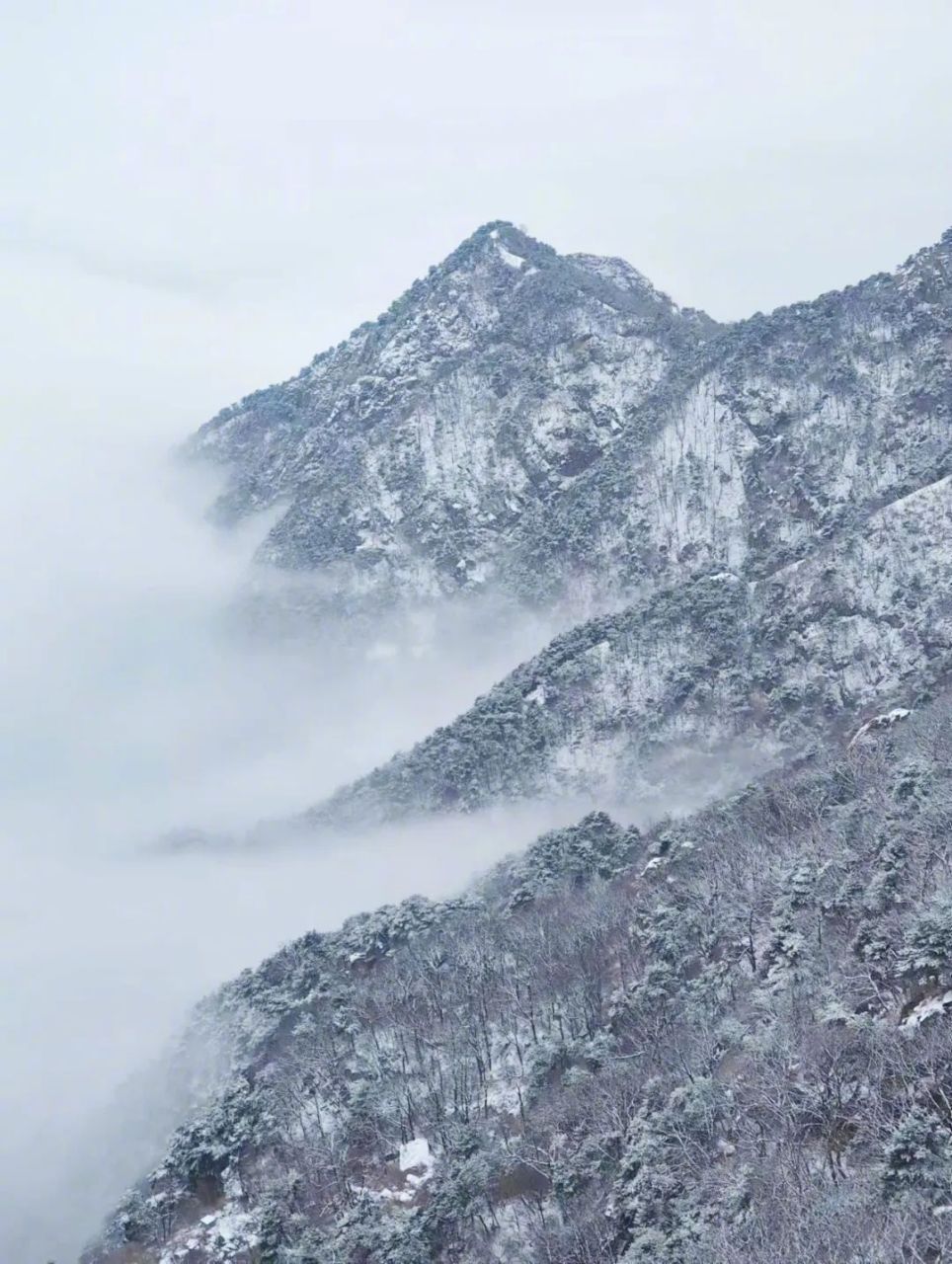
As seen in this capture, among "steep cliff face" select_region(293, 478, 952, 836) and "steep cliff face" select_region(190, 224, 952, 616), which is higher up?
"steep cliff face" select_region(190, 224, 952, 616)

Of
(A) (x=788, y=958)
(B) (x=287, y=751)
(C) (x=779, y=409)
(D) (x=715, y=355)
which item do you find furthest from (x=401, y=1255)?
(D) (x=715, y=355)

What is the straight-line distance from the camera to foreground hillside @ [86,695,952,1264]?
163 ft

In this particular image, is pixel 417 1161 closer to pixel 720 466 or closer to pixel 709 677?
pixel 709 677

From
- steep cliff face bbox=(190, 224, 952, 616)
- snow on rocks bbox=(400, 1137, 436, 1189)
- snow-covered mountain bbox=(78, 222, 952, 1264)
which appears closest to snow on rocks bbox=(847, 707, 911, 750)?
snow-covered mountain bbox=(78, 222, 952, 1264)

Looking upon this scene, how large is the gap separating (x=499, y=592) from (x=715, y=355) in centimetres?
5777

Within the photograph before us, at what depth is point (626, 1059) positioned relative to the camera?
72.6m

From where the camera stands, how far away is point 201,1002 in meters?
117

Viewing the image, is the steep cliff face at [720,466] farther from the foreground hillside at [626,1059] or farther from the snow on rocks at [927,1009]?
the snow on rocks at [927,1009]

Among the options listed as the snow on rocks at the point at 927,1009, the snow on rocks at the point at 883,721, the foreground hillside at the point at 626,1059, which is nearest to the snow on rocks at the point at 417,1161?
the foreground hillside at the point at 626,1059

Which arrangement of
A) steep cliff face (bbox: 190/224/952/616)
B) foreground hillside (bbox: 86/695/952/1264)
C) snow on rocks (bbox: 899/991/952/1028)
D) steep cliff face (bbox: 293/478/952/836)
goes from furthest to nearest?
steep cliff face (bbox: 190/224/952/616), steep cliff face (bbox: 293/478/952/836), snow on rocks (bbox: 899/991/952/1028), foreground hillside (bbox: 86/695/952/1264)

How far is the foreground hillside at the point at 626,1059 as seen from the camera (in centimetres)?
4959

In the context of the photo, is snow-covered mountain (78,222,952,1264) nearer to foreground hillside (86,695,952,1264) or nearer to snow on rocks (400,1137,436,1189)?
foreground hillside (86,695,952,1264)

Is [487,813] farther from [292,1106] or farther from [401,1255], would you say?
[401,1255]

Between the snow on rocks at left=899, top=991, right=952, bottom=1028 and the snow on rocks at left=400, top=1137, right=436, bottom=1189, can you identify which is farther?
the snow on rocks at left=400, top=1137, right=436, bottom=1189
